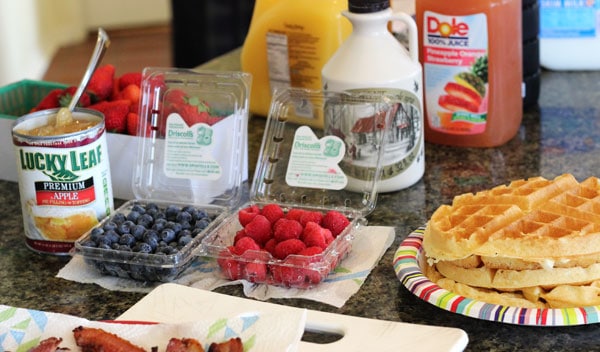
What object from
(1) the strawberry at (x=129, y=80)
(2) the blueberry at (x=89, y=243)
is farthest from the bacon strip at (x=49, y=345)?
(1) the strawberry at (x=129, y=80)

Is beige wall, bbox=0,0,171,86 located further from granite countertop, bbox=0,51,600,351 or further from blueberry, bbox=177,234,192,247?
blueberry, bbox=177,234,192,247

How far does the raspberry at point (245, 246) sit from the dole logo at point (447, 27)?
22.5 inches

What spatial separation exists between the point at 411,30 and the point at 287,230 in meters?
0.43

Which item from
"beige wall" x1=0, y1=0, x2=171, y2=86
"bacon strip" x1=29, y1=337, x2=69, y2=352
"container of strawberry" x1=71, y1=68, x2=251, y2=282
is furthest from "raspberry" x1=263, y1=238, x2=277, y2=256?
"beige wall" x1=0, y1=0, x2=171, y2=86

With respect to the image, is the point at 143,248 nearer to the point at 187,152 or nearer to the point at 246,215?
the point at 246,215

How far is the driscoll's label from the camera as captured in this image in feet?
5.11

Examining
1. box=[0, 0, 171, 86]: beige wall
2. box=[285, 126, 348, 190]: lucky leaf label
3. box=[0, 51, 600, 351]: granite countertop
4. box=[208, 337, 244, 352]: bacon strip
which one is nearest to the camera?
box=[208, 337, 244, 352]: bacon strip

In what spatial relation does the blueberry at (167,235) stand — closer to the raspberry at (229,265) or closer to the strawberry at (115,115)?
the raspberry at (229,265)

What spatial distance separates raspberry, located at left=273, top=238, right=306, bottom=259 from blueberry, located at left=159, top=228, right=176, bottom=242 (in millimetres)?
155

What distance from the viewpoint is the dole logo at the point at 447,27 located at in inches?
61.1

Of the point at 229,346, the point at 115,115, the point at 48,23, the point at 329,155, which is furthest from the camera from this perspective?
the point at 48,23

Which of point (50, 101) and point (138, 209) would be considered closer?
point (138, 209)

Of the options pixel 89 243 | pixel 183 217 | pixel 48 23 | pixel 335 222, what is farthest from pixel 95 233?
pixel 48 23

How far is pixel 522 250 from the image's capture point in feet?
3.42
